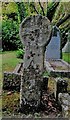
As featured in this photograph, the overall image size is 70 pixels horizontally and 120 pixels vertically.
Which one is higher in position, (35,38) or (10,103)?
(35,38)

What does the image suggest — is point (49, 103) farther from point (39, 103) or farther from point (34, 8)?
point (34, 8)

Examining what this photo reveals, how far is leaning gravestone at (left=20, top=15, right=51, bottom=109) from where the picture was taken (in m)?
6.31

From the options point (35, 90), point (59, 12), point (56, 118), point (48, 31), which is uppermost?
point (59, 12)

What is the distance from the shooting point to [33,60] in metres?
6.32

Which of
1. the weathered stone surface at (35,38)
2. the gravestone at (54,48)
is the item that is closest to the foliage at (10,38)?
the gravestone at (54,48)

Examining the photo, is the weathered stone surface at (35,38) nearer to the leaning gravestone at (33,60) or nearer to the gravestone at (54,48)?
the leaning gravestone at (33,60)

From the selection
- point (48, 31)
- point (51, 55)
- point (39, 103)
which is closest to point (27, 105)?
point (39, 103)

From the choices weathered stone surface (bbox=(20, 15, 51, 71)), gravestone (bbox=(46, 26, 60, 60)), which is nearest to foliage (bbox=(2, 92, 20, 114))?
weathered stone surface (bbox=(20, 15, 51, 71))

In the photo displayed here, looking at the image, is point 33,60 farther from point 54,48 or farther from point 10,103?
point 54,48

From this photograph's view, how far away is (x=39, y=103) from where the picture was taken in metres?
6.35

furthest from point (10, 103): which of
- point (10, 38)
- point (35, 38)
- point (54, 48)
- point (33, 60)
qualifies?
point (10, 38)

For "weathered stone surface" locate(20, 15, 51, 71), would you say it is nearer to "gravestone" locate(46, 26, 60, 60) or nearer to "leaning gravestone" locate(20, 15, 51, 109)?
"leaning gravestone" locate(20, 15, 51, 109)

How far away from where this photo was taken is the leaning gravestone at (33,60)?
6312mm

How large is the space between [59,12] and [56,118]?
13.0 meters
